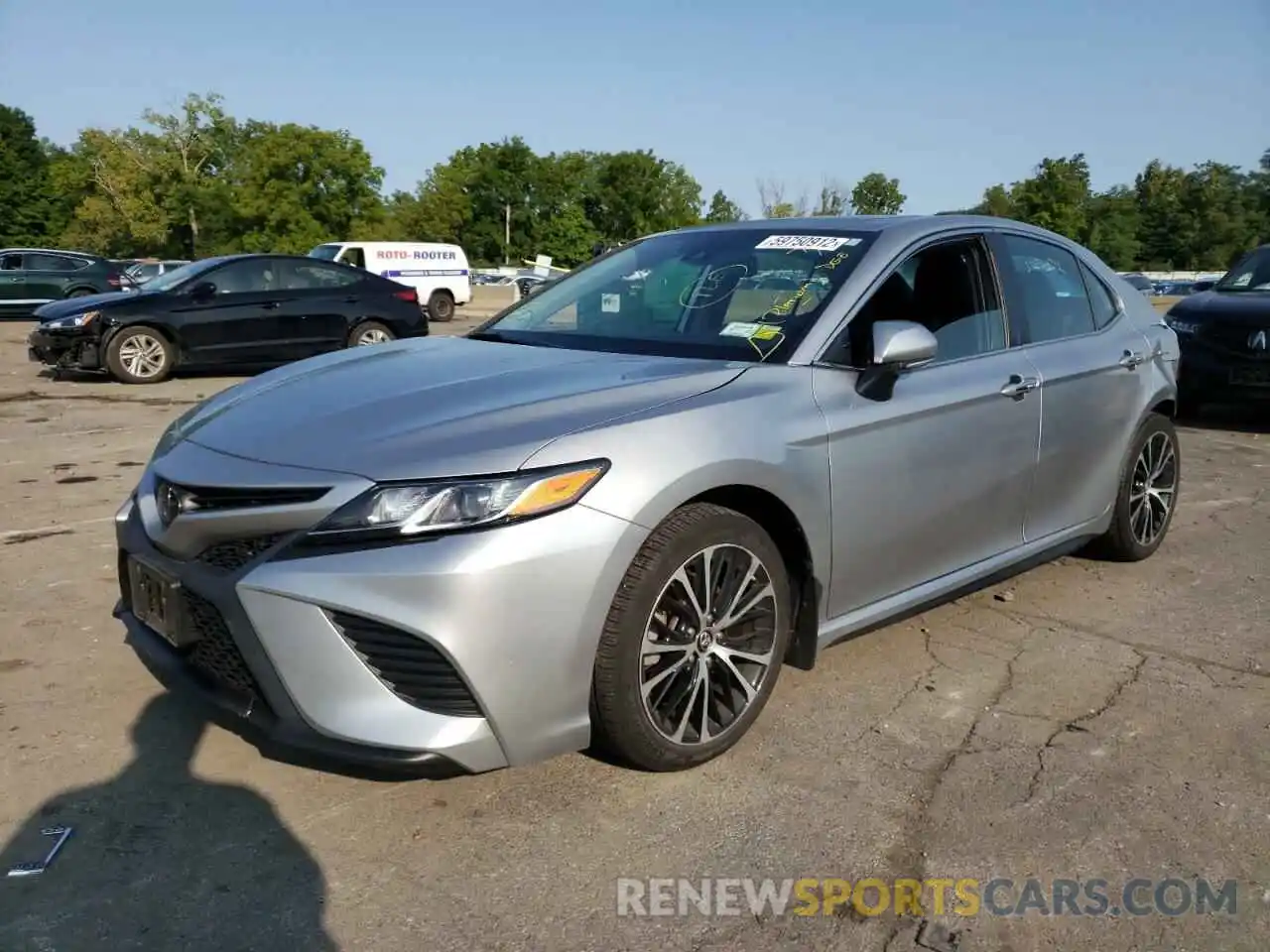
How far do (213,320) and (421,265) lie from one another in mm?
15256

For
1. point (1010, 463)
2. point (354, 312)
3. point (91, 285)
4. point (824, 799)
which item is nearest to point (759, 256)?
point (1010, 463)

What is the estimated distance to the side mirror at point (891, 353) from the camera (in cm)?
317

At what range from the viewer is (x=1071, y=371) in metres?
4.16

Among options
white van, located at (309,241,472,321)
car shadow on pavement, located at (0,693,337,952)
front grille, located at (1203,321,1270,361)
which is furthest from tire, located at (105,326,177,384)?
white van, located at (309,241,472,321)

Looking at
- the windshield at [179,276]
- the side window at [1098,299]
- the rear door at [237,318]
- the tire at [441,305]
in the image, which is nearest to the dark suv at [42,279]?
the tire at [441,305]

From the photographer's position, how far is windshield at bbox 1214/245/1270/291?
9266 millimetres

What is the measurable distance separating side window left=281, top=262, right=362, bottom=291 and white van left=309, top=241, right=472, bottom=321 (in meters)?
12.8

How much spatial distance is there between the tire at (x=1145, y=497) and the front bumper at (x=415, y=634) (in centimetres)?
310

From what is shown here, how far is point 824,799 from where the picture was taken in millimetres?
2785

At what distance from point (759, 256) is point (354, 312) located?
32.1 feet

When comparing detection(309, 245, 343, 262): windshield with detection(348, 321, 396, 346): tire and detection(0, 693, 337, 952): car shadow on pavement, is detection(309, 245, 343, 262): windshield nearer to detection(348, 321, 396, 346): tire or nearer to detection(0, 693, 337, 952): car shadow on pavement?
detection(348, 321, 396, 346): tire

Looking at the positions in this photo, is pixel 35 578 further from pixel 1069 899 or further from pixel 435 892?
pixel 1069 899

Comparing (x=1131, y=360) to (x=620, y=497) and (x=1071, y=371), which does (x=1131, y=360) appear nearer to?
→ (x=1071, y=371)

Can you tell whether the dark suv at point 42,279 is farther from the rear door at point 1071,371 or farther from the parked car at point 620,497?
the rear door at point 1071,371
